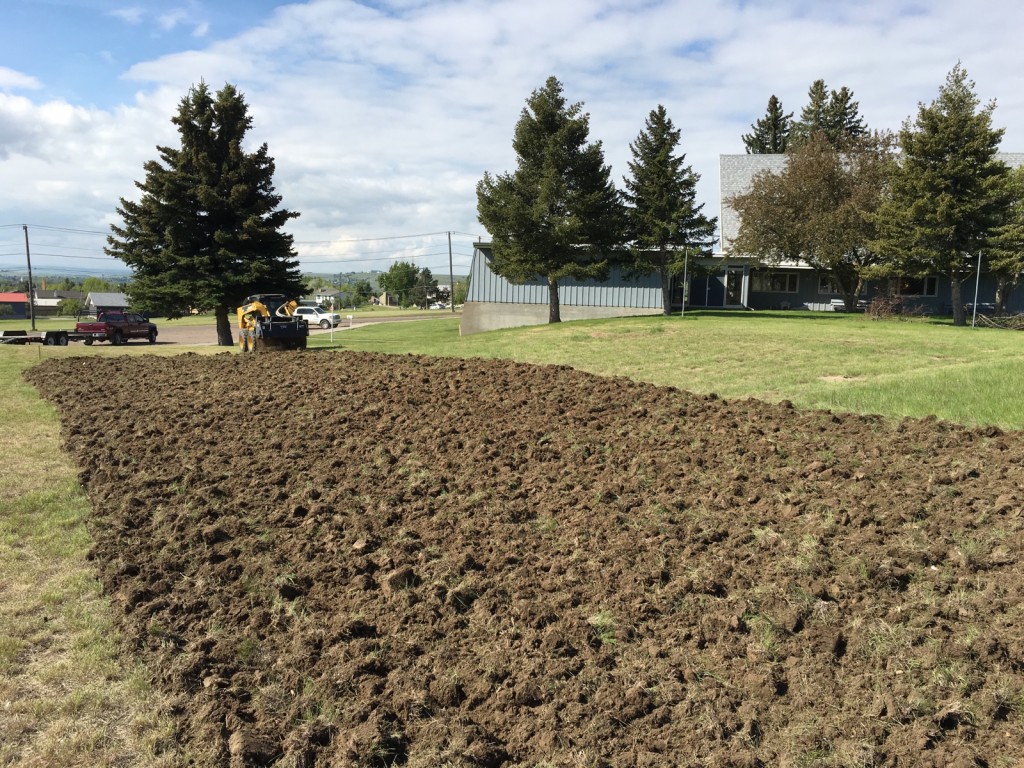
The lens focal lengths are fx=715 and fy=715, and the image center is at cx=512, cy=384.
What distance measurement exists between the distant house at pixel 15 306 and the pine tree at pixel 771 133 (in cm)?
8506

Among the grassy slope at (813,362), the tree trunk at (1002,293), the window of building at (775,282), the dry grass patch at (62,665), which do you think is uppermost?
the window of building at (775,282)

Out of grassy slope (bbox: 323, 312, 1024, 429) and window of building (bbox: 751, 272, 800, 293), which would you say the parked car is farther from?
grassy slope (bbox: 323, 312, 1024, 429)

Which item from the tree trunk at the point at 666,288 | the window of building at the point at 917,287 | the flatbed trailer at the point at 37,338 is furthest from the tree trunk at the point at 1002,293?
the flatbed trailer at the point at 37,338

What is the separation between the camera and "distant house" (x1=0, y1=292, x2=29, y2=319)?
9188cm

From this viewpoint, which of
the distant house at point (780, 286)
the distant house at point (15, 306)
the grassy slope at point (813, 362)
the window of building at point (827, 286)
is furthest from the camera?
the distant house at point (15, 306)

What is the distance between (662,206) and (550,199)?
529 cm

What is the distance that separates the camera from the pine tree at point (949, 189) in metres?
27.2

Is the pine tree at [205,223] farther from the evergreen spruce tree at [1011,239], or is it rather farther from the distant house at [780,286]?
the evergreen spruce tree at [1011,239]

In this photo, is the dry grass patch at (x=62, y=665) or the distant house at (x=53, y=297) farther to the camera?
the distant house at (x=53, y=297)

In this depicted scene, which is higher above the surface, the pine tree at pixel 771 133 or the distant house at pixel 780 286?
the pine tree at pixel 771 133

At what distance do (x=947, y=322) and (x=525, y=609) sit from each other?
106 feet

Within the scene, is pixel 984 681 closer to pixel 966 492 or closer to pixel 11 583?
pixel 966 492

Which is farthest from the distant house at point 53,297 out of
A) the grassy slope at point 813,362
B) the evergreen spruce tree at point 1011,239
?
the evergreen spruce tree at point 1011,239

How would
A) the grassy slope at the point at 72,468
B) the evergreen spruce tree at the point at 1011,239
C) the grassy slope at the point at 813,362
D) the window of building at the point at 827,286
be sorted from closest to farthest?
the grassy slope at the point at 72,468 → the grassy slope at the point at 813,362 → the evergreen spruce tree at the point at 1011,239 → the window of building at the point at 827,286
